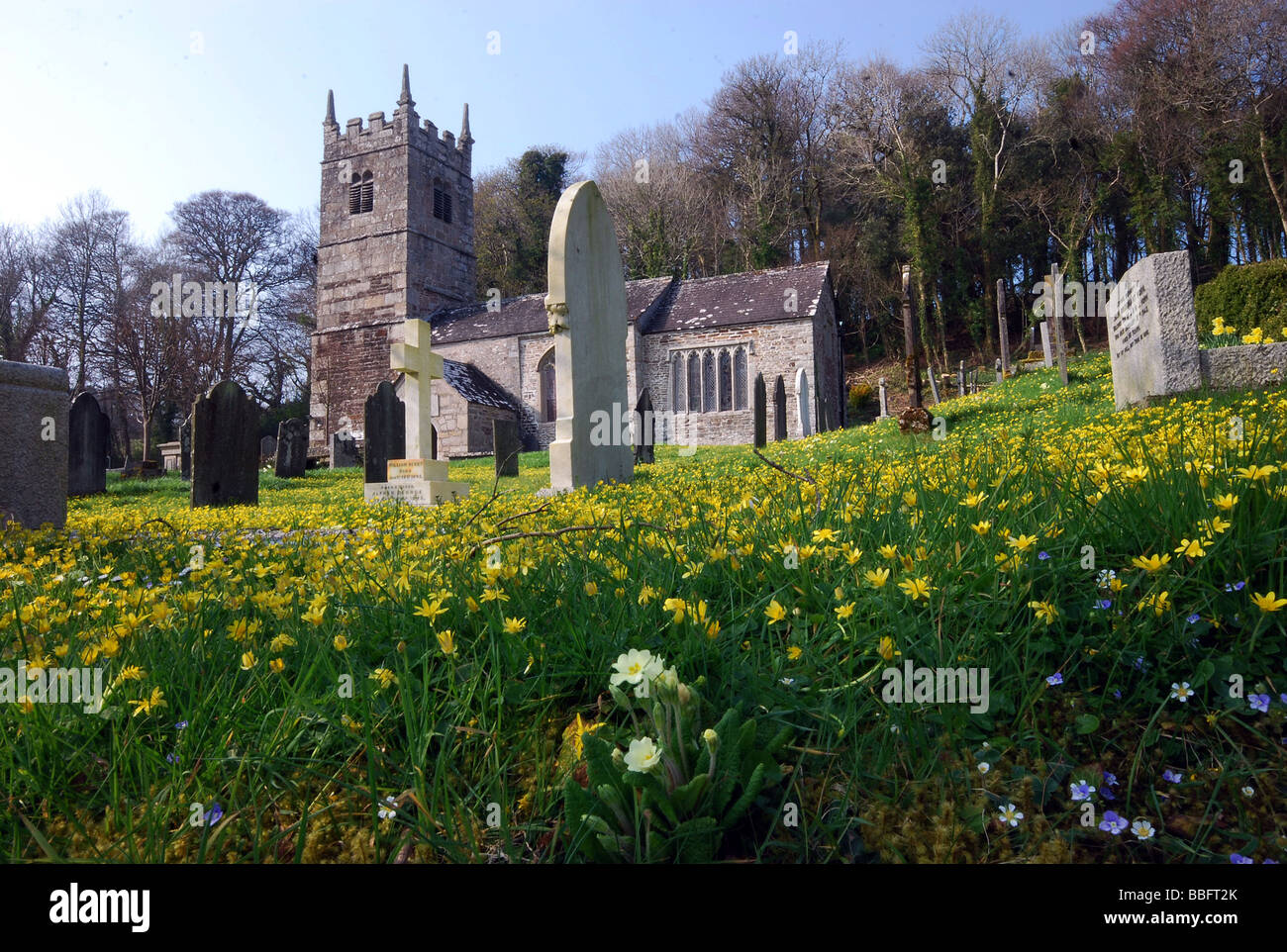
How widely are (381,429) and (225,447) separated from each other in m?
2.81

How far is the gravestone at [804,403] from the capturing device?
26.7 meters

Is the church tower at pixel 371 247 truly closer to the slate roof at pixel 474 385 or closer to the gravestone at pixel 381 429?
the slate roof at pixel 474 385

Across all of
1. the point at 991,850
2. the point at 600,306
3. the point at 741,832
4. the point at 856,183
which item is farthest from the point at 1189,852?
the point at 856,183

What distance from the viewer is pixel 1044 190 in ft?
116

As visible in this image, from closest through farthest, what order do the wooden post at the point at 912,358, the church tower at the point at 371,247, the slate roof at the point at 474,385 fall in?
the wooden post at the point at 912,358 < the slate roof at the point at 474,385 < the church tower at the point at 371,247

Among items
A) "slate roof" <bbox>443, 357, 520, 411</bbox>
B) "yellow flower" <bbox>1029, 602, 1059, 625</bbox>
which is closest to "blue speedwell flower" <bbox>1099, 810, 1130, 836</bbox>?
"yellow flower" <bbox>1029, 602, 1059, 625</bbox>

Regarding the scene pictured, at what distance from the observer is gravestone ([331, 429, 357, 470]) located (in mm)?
28531

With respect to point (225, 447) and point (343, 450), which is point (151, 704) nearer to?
point (225, 447)

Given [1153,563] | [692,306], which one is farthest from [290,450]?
[1153,563]

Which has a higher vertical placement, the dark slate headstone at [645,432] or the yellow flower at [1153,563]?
the dark slate headstone at [645,432]

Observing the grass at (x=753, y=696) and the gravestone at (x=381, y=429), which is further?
the gravestone at (x=381, y=429)

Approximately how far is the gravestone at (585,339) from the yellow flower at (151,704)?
20.3ft

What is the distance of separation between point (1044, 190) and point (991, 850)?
41463 millimetres

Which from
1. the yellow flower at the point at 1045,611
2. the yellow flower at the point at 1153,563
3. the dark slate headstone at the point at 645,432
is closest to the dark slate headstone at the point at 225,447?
the dark slate headstone at the point at 645,432
